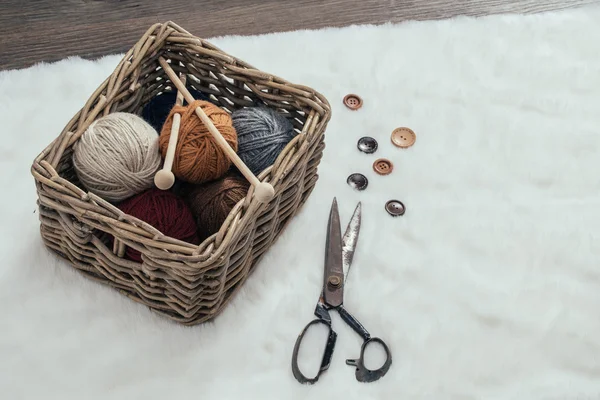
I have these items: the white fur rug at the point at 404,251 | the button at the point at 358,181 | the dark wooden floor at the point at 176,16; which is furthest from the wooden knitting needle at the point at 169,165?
the dark wooden floor at the point at 176,16

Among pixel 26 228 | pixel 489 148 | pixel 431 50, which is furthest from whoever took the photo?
pixel 431 50

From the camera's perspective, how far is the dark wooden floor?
53.4 inches

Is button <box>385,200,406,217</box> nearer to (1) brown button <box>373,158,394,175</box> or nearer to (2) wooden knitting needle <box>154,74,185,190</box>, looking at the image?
(1) brown button <box>373,158,394,175</box>

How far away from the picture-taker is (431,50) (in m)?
1.38

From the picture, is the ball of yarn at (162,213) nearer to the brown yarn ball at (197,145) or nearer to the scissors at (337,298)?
the brown yarn ball at (197,145)

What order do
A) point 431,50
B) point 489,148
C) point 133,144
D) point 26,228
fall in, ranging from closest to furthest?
point 133,144 < point 26,228 < point 489,148 < point 431,50

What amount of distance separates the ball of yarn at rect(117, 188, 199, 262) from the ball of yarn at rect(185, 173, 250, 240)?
0.02 metres

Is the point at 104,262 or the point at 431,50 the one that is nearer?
the point at 104,262

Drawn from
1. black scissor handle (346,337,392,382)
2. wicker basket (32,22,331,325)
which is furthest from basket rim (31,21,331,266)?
black scissor handle (346,337,392,382)

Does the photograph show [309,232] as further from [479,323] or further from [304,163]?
[479,323]

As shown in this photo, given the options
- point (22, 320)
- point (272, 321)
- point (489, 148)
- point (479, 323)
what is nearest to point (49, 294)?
point (22, 320)

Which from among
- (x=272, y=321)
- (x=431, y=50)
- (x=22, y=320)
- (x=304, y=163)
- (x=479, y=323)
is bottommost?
(x=22, y=320)

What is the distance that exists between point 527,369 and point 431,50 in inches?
24.3

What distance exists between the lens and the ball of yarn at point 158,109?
109 centimetres
